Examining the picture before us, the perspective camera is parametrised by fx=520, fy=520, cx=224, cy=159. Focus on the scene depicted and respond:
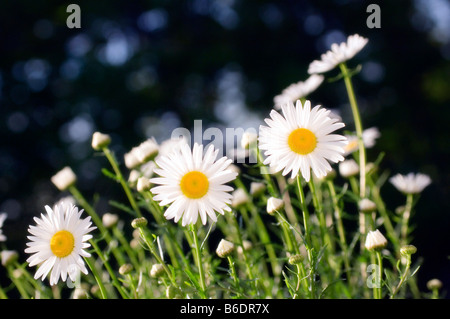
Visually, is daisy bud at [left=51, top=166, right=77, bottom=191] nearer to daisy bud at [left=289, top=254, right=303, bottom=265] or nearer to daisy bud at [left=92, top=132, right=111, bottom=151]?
daisy bud at [left=92, top=132, right=111, bottom=151]

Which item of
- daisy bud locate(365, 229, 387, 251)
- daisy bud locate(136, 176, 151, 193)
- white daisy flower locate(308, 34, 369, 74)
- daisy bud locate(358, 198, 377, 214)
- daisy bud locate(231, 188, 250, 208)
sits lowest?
daisy bud locate(365, 229, 387, 251)

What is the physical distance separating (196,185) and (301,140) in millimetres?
141

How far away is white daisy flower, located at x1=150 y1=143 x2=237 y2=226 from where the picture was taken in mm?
616

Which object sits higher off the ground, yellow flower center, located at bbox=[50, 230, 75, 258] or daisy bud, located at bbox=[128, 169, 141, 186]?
daisy bud, located at bbox=[128, 169, 141, 186]

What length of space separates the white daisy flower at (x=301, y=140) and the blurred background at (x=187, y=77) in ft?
11.5

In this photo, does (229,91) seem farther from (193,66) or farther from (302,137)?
(302,137)

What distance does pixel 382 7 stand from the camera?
5.07 meters

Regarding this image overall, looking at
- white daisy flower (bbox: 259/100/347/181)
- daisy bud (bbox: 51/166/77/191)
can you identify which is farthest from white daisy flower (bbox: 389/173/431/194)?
daisy bud (bbox: 51/166/77/191)

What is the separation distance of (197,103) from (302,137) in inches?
164

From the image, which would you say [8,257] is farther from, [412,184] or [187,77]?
[187,77]

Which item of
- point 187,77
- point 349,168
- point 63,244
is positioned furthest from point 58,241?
point 187,77

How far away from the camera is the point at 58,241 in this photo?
639mm
